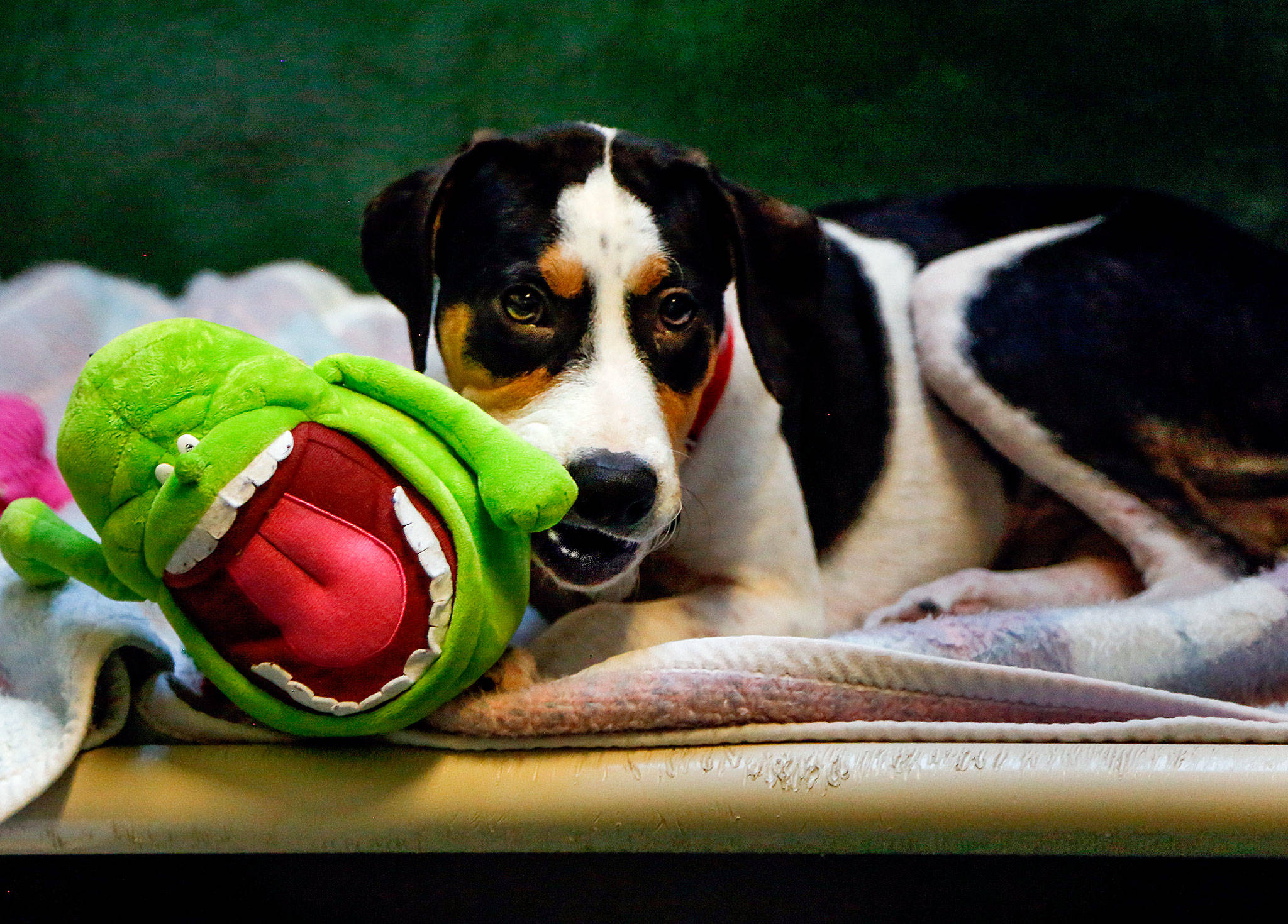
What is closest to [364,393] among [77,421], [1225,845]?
[77,421]

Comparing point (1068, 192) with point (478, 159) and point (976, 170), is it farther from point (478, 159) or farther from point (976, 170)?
point (478, 159)

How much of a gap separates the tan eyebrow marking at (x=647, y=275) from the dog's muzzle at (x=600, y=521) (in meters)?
0.30

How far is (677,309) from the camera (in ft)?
4.72

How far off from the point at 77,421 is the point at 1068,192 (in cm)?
186

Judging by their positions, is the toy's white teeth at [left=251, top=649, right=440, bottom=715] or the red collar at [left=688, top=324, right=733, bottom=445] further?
the red collar at [left=688, top=324, right=733, bottom=445]

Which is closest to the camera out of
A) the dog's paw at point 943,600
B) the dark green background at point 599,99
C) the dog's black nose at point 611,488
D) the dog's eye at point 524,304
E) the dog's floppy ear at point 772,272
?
the dog's black nose at point 611,488

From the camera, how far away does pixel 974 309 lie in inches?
73.0

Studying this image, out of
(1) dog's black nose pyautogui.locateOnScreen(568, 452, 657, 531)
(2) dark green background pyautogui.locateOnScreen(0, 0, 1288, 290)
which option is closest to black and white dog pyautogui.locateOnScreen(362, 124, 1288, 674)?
(1) dog's black nose pyautogui.locateOnScreen(568, 452, 657, 531)

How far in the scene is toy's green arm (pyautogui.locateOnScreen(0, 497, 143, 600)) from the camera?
106 cm

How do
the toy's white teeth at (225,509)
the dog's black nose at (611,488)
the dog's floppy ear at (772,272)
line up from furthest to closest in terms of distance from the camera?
the dog's floppy ear at (772,272)
the dog's black nose at (611,488)
the toy's white teeth at (225,509)

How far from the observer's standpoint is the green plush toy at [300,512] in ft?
2.99

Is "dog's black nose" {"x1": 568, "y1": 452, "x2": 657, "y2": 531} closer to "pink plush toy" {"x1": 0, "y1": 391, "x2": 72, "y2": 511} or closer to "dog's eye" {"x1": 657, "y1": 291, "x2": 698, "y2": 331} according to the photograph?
"dog's eye" {"x1": 657, "y1": 291, "x2": 698, "y2": 331}

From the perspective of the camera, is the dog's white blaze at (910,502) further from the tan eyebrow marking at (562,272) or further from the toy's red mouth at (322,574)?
the toy's red mouth at (322,574)

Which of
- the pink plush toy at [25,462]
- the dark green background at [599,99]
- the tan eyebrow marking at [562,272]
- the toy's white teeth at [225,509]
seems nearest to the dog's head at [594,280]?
the tan eyebrow marking at [562,272]
